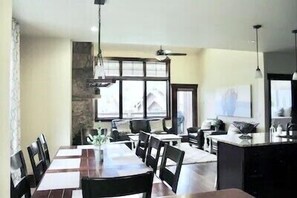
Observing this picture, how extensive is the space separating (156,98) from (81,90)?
4017 mm

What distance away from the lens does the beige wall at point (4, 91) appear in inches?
29.6

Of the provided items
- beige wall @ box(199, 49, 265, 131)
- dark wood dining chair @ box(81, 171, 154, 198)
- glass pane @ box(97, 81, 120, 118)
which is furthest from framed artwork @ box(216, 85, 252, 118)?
dark wood dining chair @ box(81, 171, 154, 198)

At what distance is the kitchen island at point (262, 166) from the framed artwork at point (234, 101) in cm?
391

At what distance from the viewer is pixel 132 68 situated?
9.77 meters

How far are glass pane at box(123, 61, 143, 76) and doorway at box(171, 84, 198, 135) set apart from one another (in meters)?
1.36

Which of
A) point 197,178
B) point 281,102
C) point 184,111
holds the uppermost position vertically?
point 281,102

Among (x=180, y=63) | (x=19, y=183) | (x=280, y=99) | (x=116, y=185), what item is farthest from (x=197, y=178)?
(x=180, y=63)

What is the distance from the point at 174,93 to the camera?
10109 millimetres

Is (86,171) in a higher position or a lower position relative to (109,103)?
lower

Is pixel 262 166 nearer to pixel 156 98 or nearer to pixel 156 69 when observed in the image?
pixel 156 98

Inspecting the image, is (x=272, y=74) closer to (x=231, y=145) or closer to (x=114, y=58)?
(x=231, y=145)

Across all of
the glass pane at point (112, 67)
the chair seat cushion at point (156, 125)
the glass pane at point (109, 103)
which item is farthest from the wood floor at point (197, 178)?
the glass pane at point (112, 67)

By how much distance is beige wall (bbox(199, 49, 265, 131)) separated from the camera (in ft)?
23.9

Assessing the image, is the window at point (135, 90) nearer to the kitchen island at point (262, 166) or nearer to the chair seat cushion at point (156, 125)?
the chair seat cushion at point (156, 125)
